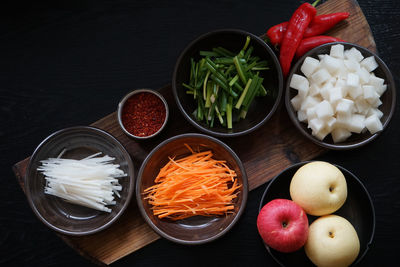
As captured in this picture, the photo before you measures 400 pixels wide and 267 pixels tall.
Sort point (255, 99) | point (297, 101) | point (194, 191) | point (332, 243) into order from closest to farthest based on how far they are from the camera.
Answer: point (332, 243) < point (194, 191) < point (297, 101) < point (255, 99)

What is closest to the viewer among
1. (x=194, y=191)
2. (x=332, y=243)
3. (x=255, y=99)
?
(x=332, y=243)

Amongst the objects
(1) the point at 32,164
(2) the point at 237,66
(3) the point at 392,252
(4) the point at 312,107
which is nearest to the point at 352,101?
(4) the point at 312,107

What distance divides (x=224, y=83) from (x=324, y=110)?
1.81ft

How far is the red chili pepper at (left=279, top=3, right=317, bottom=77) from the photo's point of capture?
2.12 m

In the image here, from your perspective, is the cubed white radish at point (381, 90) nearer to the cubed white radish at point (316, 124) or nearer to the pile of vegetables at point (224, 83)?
the cubed white radish at point (316, 124)

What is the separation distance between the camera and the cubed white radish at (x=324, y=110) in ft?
6.58

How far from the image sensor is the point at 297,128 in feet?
6.88

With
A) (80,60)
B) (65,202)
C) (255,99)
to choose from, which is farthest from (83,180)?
(255,99)

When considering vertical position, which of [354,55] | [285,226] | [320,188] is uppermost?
[354,55]

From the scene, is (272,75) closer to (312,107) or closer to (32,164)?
(312,107)

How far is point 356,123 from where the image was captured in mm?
2045

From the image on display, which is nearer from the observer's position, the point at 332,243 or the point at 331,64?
the point at 332,243

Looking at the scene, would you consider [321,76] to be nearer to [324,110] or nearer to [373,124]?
[324,110]

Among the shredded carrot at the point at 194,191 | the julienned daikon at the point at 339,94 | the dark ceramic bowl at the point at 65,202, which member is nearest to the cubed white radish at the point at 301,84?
the julienned daikon at the point at 339,94
